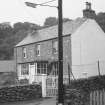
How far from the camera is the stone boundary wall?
20547 mm

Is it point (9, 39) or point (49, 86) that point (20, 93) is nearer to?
point (49, 86)

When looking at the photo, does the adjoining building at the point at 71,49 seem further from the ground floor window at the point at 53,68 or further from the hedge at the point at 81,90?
the hedge at the point at 81,90

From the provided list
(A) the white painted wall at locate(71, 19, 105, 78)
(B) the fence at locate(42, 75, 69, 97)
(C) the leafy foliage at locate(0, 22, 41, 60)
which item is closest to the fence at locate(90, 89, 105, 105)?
(B) the fence at locate(42, 75, 69, 97)

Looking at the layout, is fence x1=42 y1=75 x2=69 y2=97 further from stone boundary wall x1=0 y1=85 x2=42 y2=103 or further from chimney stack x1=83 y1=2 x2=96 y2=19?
chimney stack x1=83 y1=2 x2=96 y2=19

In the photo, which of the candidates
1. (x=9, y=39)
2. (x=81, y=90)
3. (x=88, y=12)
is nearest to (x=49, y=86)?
(x=81, y=90)

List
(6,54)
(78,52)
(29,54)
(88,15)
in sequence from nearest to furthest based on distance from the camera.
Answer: (78,52)
(88,15)
(29,54)
(6,54)

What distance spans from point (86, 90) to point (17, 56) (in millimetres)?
27149

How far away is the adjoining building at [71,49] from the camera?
3238 centimetres

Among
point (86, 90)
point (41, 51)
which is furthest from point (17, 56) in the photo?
point (86, 90)

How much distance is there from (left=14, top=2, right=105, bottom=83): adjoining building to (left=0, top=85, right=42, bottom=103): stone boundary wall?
7437 mm

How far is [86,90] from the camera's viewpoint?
631 inches

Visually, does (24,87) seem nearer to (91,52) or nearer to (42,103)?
(42,103)

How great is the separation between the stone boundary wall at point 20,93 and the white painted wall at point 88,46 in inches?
373

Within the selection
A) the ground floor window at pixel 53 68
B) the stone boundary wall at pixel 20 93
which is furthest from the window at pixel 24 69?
the stone boundary wall at pixel 20 93
